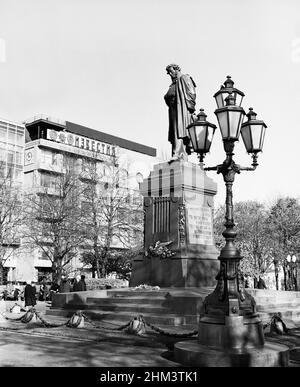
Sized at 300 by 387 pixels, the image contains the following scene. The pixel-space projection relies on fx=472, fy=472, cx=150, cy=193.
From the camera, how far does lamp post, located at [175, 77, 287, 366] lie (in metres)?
8.04

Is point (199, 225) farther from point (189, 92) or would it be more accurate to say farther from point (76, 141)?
point (76, 141)

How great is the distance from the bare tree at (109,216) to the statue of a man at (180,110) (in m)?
20.4

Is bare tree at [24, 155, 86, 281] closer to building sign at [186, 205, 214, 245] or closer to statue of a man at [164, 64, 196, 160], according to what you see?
statue of a man at [164, 64, 196, 160]

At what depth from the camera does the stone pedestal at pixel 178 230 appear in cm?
1568

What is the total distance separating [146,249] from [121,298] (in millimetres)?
2044

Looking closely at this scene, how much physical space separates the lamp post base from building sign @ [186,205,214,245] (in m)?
7.82

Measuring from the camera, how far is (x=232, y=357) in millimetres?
7621

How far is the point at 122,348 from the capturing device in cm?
1022

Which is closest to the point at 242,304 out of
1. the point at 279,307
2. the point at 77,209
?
the point at 279,307

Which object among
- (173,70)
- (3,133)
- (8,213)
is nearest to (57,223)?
(8,213)

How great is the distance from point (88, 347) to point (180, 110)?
10.3 m

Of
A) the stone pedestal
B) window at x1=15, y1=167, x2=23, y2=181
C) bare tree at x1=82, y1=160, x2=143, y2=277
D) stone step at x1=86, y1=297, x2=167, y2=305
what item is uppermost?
window at x1=15, y1=167, x2=23, y2=181

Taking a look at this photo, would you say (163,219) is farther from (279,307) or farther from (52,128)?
(52,128)

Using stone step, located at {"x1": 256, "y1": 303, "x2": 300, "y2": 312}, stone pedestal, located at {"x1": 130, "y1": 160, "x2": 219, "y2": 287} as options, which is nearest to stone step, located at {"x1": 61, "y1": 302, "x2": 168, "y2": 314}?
stone pedestal, located at {"x1": 130, "y1": 160, "x2": 219, "y2": 287}
